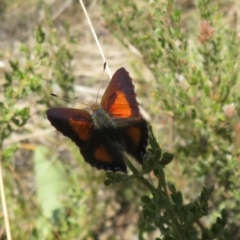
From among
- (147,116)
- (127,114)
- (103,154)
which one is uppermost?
(127,114)

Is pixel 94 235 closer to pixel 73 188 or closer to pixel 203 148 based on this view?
pixel 73 188

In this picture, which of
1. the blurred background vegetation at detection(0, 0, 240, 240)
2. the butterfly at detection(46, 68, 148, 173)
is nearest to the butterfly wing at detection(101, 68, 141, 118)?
the butterfly at detection(46, 68, 148, 173)

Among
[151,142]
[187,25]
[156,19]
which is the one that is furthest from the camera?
[187,25]

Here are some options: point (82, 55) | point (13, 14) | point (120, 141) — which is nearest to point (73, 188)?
point (120, 141)

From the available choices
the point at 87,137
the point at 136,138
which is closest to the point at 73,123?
the point at 87,137

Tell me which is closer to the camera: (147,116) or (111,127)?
A: (111,127)

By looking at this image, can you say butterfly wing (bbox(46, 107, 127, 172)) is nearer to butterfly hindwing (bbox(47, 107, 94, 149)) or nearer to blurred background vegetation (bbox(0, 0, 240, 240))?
butterfly hindwing (bbox(47, 107, 94, 149))

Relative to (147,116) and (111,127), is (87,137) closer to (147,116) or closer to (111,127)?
(111,127)
